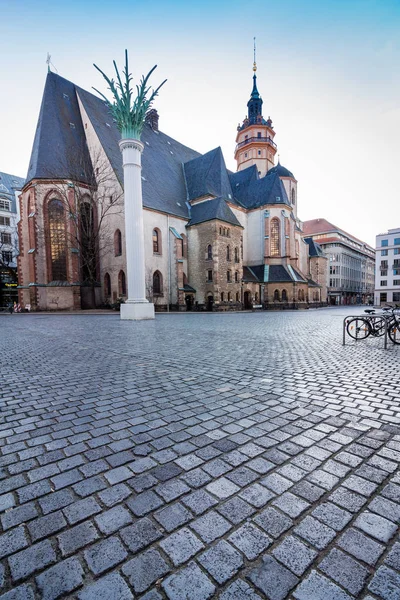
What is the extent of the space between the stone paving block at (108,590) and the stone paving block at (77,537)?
23 centimetres

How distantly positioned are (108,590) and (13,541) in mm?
608

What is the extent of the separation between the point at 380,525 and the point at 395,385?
292 cm

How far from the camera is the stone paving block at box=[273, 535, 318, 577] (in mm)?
1242

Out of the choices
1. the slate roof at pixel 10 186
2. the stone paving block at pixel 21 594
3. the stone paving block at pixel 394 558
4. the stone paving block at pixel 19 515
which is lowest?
the stone paving block at pixel 394 558

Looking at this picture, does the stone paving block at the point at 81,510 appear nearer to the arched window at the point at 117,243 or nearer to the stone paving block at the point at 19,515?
the stone paving block at the point at 19,515

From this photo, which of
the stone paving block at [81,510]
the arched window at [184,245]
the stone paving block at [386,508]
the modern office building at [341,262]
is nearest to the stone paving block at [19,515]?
the stone paving block at [81,510]

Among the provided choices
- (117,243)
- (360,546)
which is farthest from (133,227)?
(360,546)

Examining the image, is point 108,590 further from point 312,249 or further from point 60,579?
point 312,249

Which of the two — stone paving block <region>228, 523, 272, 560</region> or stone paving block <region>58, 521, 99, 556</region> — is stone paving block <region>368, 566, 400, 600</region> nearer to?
stone paving block <region>228, 523, 272, 560</region>

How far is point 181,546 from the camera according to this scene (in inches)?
53.4

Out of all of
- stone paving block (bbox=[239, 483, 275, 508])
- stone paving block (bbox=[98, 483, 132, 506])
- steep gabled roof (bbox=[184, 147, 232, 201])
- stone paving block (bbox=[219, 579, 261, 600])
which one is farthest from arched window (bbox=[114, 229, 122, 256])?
stone paving block (bbox=[219, 579, 261, 600])

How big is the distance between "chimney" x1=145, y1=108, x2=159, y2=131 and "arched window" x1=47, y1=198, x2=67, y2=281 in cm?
2159

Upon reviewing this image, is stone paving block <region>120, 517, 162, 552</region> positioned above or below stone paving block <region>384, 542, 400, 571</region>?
above

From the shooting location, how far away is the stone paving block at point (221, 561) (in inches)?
47.6
